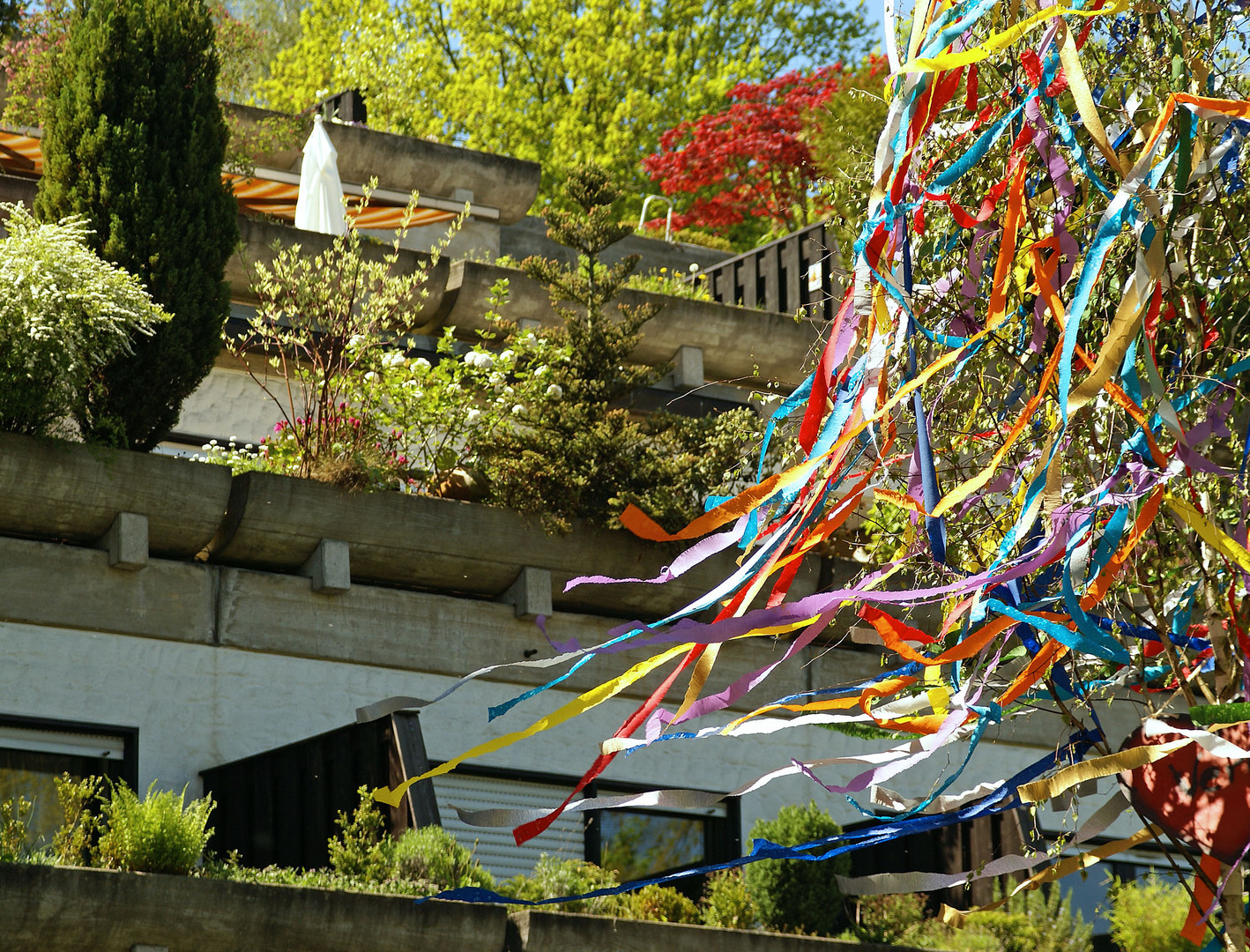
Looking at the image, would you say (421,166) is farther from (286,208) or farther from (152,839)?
(152,839)

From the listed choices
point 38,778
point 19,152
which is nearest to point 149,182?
point 38,778

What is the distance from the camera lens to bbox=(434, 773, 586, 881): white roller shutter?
9727 mm

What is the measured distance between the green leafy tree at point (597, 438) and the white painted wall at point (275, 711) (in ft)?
3.86

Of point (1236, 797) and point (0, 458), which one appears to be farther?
point (0, 458)

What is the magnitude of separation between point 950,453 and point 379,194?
39.3ft

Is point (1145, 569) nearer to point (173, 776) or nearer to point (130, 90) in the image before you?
point (173, 776)

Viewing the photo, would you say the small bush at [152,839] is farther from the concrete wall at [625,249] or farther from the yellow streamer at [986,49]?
the concrete wall at [625,249]

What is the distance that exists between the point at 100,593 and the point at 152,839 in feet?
7.48

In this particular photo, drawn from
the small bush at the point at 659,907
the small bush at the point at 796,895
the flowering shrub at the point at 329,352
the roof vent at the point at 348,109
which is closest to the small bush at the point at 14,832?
the flowering shrub at the point at 329,352

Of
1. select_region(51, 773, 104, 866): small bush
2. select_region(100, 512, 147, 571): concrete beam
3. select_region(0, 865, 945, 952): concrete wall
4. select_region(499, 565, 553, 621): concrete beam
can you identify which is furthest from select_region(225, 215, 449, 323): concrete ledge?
select_region(0, 865, 945, 952): concrete wall

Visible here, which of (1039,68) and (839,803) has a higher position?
(1039,68)

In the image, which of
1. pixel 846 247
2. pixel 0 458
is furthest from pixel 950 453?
pixel 0 458

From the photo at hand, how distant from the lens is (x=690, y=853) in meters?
10.9

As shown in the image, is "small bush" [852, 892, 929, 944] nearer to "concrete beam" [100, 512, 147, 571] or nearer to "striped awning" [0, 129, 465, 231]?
"concrete beam" [100, 512, 147, 571]
